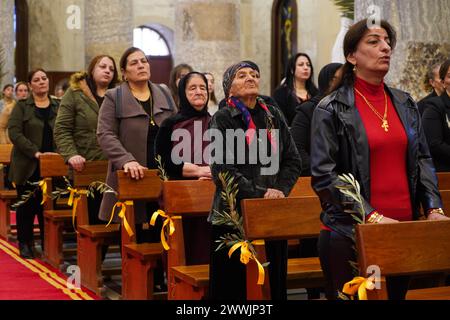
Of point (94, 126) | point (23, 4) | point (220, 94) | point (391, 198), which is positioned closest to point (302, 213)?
point (391, 198)

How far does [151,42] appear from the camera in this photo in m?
25.9

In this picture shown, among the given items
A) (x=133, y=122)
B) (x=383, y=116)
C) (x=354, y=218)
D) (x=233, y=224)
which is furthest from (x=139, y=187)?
(x=354, y=218)

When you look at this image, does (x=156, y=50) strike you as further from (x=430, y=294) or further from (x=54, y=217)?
(x=430, y=294)

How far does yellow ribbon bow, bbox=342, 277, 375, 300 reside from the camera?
3.57m

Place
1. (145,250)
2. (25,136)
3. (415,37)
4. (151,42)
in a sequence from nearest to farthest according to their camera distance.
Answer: (145,250)
(415,37)
(25,136)
(151,42)

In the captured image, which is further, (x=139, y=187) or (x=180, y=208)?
(x=139, y=187)

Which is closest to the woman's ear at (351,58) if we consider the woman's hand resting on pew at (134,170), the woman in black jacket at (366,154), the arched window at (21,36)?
the woman in black jacket at (366,154)

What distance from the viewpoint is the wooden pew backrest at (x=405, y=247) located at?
12.0 feet

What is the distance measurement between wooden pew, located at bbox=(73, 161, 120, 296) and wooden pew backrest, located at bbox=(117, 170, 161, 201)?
2.55ft

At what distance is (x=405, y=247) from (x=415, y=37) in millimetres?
3983

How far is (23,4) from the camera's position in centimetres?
1967

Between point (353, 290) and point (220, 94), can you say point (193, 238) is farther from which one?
point (220, 94)

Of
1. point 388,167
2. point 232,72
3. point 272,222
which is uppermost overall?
point 232,72

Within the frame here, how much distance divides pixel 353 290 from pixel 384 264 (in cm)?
16
